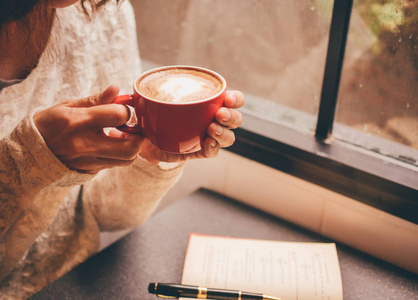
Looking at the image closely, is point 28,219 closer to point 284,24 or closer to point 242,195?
point 242,195

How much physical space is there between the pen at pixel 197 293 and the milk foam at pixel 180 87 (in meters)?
0.42

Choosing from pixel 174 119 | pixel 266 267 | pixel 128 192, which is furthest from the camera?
pixel 128 192

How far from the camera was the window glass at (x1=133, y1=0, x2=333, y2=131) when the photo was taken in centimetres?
112

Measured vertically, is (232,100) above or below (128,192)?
above

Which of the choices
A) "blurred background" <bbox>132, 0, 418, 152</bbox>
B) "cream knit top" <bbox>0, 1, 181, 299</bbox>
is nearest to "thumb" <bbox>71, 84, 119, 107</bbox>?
"cream knit top" <bbox>0, 1, 181, 299</bbox>

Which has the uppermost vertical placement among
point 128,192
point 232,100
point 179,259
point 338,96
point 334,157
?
point 232,100

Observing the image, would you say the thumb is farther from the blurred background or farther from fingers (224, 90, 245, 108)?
the blurred background

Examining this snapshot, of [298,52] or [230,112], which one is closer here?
[230,112]

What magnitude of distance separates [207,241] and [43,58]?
0.64 meters

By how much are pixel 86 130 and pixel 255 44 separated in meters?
0.94

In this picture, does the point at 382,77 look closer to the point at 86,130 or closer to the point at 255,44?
the point at 255,44

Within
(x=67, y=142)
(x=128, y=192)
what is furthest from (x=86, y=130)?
(x=128, y=192)

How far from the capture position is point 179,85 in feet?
2.23

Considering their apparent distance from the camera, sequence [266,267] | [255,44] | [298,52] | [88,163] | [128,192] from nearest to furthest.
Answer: [88,163] → [266,267] → [128,192] → [298,52] → [255,44]
